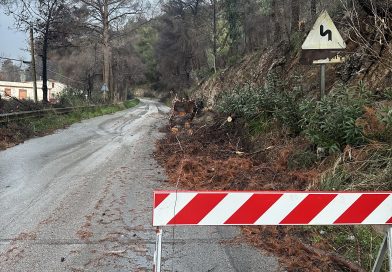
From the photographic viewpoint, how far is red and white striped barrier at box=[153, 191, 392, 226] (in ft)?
11.2

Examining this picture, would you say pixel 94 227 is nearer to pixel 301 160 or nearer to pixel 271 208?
pixel 271 208

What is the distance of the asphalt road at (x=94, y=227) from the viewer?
489cm

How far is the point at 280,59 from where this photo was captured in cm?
1738

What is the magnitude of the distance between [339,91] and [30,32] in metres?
25.5

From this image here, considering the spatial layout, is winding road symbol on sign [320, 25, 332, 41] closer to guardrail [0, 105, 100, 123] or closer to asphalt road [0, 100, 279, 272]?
asphalt road [0, 100, 279, 272]

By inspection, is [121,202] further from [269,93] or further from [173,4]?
[173,4]

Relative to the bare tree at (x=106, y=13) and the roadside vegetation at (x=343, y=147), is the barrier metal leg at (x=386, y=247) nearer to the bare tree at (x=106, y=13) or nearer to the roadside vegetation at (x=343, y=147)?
the roadside vegetation at (x=343, y=147)

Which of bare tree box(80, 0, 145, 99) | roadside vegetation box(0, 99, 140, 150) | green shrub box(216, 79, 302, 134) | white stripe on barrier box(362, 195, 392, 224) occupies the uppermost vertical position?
bare tree box(80, 0, 145, 99)

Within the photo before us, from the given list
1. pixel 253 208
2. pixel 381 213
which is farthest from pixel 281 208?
pixel 381 213

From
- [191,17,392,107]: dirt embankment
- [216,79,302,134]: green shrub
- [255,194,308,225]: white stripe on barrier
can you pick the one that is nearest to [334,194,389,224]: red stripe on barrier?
[255,194,308,225]: white stripe on barrier

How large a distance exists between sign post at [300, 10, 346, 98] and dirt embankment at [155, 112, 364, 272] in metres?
1.67

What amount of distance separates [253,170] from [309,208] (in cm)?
526

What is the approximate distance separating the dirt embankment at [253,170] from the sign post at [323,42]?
5.48 ft

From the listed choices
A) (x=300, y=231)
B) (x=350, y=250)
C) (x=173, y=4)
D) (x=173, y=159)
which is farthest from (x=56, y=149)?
(x=173, y=4)
